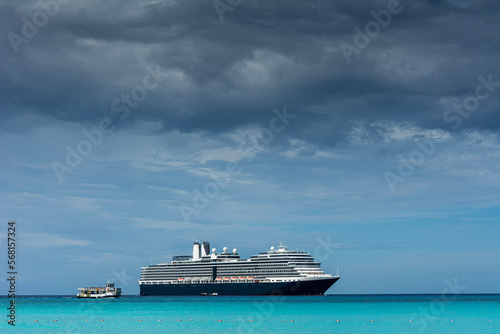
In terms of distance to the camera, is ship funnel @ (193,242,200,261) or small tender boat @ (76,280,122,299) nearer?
small tender boat @ (76,280,122,299)

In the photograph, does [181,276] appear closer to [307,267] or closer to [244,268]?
[244,268]

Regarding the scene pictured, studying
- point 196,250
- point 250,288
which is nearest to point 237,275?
point 250,288

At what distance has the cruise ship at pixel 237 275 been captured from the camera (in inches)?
6373

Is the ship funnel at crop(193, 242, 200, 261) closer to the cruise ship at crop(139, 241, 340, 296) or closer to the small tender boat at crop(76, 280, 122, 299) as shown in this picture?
the cruise ship at crop(139, 241, 340, 296)

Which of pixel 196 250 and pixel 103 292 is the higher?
pixel 196 250

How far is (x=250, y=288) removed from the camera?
6658 inches

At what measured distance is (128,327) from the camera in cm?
6975

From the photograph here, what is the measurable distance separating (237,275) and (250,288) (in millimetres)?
5780

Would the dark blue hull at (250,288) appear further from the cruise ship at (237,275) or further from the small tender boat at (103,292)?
the small tender boat at (103,292)

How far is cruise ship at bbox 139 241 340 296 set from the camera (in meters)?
162

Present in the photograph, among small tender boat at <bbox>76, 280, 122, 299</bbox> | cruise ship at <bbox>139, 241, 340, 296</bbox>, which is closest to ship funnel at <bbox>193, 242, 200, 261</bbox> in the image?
cruise ship at <bbox>139, 241, 340, 296</bbox>

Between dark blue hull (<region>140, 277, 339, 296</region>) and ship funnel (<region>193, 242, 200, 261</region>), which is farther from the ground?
ship funnel (<region>193, 242, 200, 261</region>)

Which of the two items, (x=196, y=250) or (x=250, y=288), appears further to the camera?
(x=196, y=250)

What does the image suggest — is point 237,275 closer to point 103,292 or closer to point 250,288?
point 250,288
